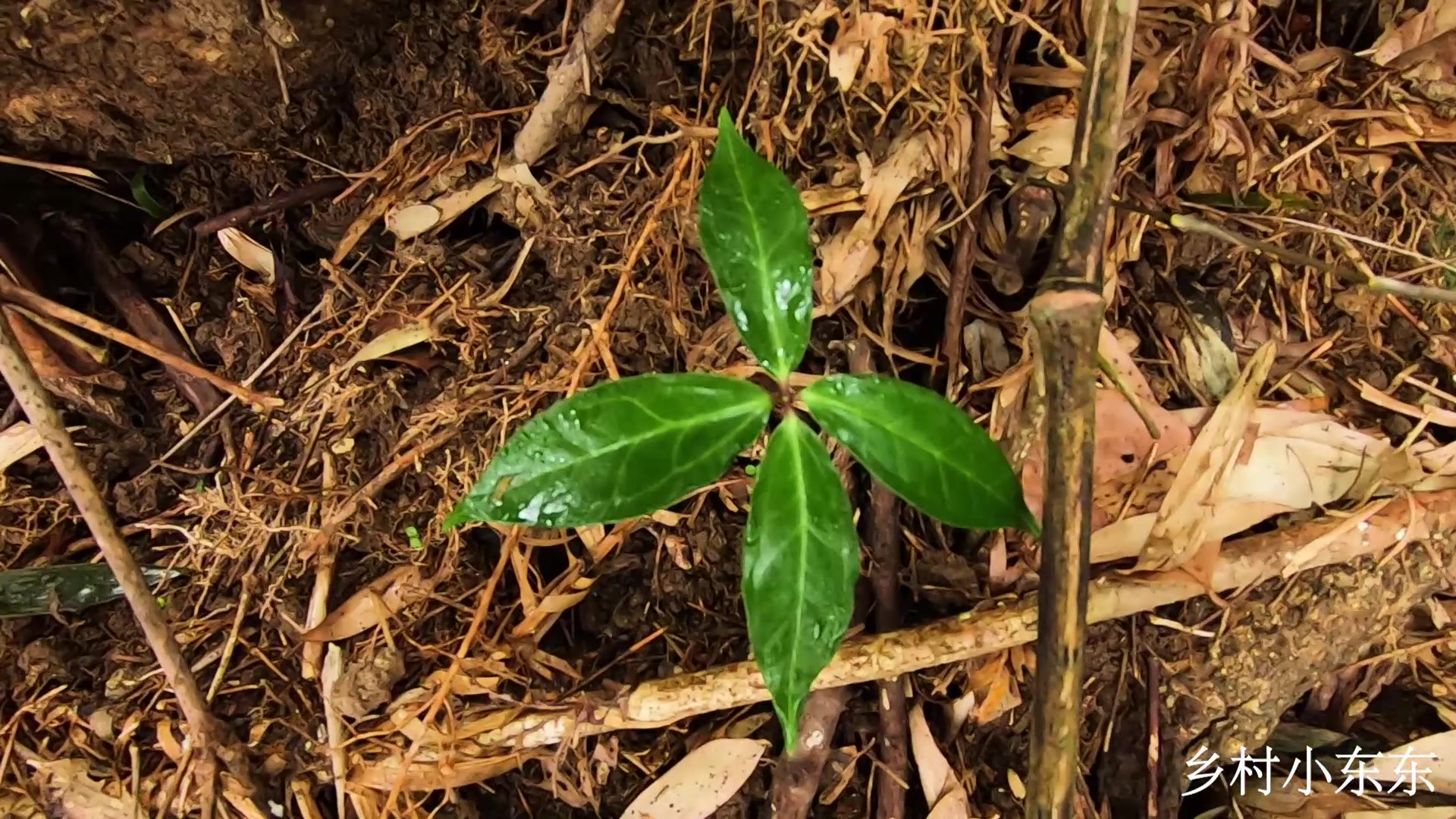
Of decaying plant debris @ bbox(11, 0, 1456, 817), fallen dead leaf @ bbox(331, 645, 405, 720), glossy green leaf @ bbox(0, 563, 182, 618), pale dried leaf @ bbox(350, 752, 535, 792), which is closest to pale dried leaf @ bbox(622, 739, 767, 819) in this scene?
decaying plant debris @ bbox(11, 0, 1456, 817)

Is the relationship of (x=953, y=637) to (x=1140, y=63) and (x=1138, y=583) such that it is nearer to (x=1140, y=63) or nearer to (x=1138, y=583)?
(x=1138, y=583)

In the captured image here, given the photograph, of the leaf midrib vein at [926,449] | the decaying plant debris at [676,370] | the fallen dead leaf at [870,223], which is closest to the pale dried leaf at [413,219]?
the decaying plant debris at [676,370]

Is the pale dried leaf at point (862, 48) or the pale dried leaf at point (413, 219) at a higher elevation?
the pale dried leaf at point (862, 48)

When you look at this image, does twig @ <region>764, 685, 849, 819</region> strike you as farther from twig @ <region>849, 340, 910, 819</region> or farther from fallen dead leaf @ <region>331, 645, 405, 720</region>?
fallen dead leaf @ <region>331, 645, 405, 720</region>

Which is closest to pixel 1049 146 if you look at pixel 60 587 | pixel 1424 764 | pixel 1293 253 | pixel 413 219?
pixel 1293 253

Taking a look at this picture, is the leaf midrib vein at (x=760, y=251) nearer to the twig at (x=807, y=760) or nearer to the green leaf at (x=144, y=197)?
the twig at (x=807, y=760)

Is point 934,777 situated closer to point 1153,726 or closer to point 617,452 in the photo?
point 1153,726
